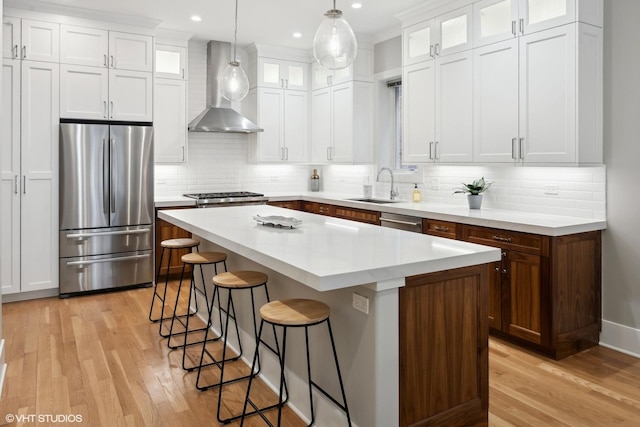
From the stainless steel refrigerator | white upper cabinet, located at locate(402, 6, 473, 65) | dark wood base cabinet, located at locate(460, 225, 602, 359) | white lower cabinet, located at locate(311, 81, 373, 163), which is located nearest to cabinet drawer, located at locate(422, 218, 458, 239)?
dark wood base cabinet, located at locate(460, 225, 602, 359)

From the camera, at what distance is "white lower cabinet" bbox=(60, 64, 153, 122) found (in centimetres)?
486

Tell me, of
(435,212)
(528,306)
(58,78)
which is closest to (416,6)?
(435,212)

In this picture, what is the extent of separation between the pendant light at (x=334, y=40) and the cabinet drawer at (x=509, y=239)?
1.83m

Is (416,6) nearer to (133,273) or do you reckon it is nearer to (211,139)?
(211,139)

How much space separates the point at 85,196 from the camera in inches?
193

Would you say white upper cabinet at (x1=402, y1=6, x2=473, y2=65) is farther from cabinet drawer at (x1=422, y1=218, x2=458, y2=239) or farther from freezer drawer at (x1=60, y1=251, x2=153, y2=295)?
freezer drawer at (x1=60, y1=251, x2=153, y2=295)

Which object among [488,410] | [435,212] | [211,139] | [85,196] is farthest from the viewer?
[211,139]

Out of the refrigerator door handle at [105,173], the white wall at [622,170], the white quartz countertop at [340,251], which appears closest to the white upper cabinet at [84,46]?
the refrigerator door handle at [105,173]

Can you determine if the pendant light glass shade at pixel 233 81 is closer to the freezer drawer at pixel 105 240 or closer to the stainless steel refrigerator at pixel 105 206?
the stainless steel refrigerator at pixel 105 206

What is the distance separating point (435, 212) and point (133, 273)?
Answer: 10.9 ft

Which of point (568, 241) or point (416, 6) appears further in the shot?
point (416, 6)

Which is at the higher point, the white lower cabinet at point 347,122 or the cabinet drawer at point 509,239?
the white lower cabinet at point 347,122

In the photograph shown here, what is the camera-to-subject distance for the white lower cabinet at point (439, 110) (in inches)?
167

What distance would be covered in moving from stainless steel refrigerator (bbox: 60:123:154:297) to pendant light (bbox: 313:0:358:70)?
3.14m
